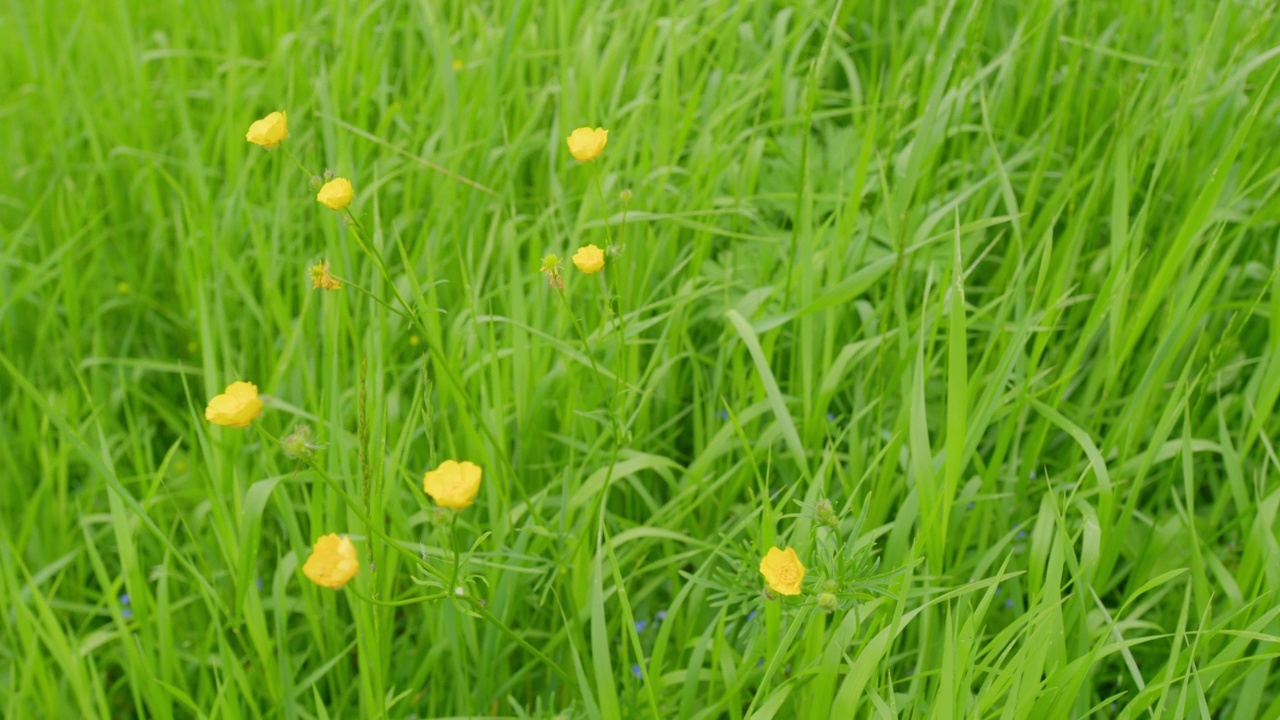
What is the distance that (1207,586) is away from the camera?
1210 mm

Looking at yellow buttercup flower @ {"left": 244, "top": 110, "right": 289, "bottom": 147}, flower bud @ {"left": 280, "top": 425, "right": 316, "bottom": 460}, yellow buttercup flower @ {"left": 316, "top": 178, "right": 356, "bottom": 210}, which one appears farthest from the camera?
yellow buttercup flower @ {"left": 244, "top": 110, "right": 289, "bottom": 147}

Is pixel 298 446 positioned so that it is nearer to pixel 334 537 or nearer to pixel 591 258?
pixel 334 537

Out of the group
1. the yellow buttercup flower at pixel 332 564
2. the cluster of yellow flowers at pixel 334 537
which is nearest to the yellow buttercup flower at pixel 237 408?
the cluster of yellow flowers at pixel 334 537

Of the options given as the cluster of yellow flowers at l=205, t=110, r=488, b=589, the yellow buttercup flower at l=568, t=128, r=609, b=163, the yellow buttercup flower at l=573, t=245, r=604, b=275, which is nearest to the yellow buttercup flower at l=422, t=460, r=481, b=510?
the cluster of yellow flowers at l=205, t=110, r=488, b=589

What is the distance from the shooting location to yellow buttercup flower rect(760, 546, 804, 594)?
0.95m

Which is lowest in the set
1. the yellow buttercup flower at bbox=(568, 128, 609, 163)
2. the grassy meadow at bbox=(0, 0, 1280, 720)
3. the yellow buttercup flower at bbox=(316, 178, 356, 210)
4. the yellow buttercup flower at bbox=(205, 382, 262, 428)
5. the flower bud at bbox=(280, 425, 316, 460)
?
the grassy meadow at bbox=(0, 0, 1280, 720)

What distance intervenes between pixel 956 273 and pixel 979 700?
0.46 m

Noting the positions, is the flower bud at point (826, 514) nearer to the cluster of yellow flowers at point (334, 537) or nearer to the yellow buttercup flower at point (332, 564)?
the cluster of yellow flowers at point (334, 537)

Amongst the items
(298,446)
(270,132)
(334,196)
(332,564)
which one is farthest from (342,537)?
(270,132)

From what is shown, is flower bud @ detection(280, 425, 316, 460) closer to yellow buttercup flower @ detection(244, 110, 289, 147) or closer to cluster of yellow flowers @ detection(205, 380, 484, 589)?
cluster of yellow flowers @ detection(205, 380, 484, 589)

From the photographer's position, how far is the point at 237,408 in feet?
3.01

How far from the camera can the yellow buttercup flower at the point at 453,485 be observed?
0.86 m

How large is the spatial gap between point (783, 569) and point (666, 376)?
627 millimetres

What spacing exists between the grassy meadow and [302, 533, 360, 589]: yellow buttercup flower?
0.01m
